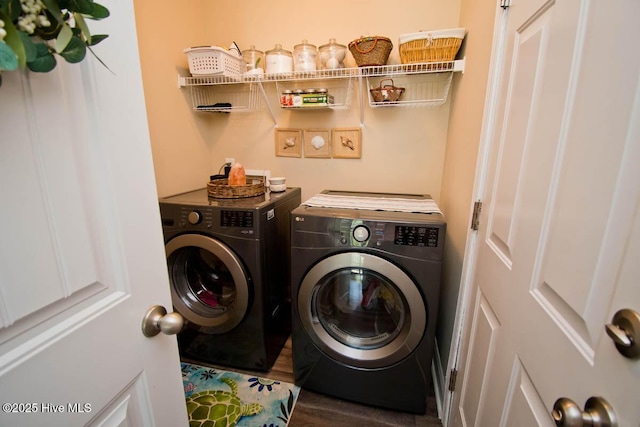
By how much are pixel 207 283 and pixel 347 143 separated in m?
1.32

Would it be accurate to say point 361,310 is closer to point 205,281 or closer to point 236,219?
point 236,219

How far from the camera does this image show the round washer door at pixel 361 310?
4.05ft

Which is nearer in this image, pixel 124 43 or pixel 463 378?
pixel 124 43

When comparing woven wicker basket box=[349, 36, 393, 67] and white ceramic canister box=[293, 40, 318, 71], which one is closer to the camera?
woven wicker basket box=[349, 36, 393, 67]

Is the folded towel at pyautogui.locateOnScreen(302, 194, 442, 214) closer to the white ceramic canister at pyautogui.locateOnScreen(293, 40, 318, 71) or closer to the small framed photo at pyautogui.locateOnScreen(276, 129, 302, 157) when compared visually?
the small framed photo at pyautogui.locateOnScreen(276, 129, 302, 157)

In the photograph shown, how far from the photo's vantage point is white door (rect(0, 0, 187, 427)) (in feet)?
1.21

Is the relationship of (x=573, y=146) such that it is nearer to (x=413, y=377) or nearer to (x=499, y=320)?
(x=499, y=320)

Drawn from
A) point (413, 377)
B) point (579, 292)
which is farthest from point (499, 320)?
point (413, 377)

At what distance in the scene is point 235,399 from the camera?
150 cm

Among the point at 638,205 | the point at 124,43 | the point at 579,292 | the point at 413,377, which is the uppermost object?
the point at 124,43

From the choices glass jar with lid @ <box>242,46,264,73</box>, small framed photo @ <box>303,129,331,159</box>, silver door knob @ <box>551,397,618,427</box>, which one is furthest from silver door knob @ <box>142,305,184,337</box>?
glass jar with lid @ <box>242,46,264,73</box>

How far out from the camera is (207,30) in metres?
2.03

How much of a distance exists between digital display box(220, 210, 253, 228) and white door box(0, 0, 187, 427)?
78 cm

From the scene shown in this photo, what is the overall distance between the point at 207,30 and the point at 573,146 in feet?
7.70
